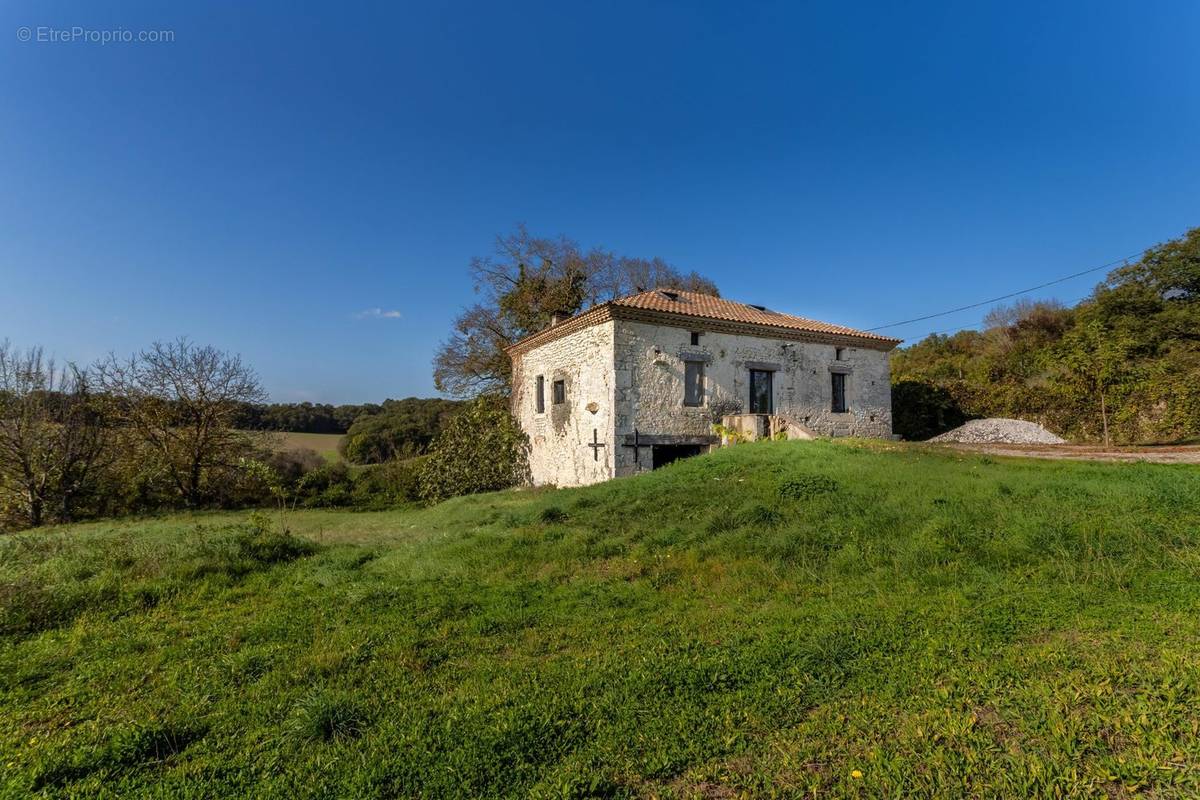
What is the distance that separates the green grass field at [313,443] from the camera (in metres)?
21.6

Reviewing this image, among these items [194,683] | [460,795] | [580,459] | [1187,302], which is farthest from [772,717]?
[1187,302]

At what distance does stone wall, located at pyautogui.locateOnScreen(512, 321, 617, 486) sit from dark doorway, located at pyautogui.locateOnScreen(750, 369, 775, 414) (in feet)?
16.7

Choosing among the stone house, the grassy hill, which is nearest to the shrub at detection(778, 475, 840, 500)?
the grassy hill

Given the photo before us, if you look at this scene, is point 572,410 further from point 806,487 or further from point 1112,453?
point 1112,453

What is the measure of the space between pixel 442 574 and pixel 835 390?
53.0 ft

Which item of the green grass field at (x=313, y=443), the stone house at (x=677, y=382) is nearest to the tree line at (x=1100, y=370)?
the stone house at (x=677, y=382)

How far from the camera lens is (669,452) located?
53.4ft

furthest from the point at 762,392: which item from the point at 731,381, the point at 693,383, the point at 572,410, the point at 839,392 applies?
the point at 572,410

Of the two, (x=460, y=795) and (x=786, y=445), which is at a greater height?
(x=786, y=445)

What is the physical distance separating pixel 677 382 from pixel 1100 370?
12.9 metres

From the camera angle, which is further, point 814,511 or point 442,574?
point 814,511

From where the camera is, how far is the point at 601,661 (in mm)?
4098

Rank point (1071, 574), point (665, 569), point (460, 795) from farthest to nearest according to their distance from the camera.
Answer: point (665, 569), point (1071, 574), point (460, 795)

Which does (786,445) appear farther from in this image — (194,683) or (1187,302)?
(1187,302)
